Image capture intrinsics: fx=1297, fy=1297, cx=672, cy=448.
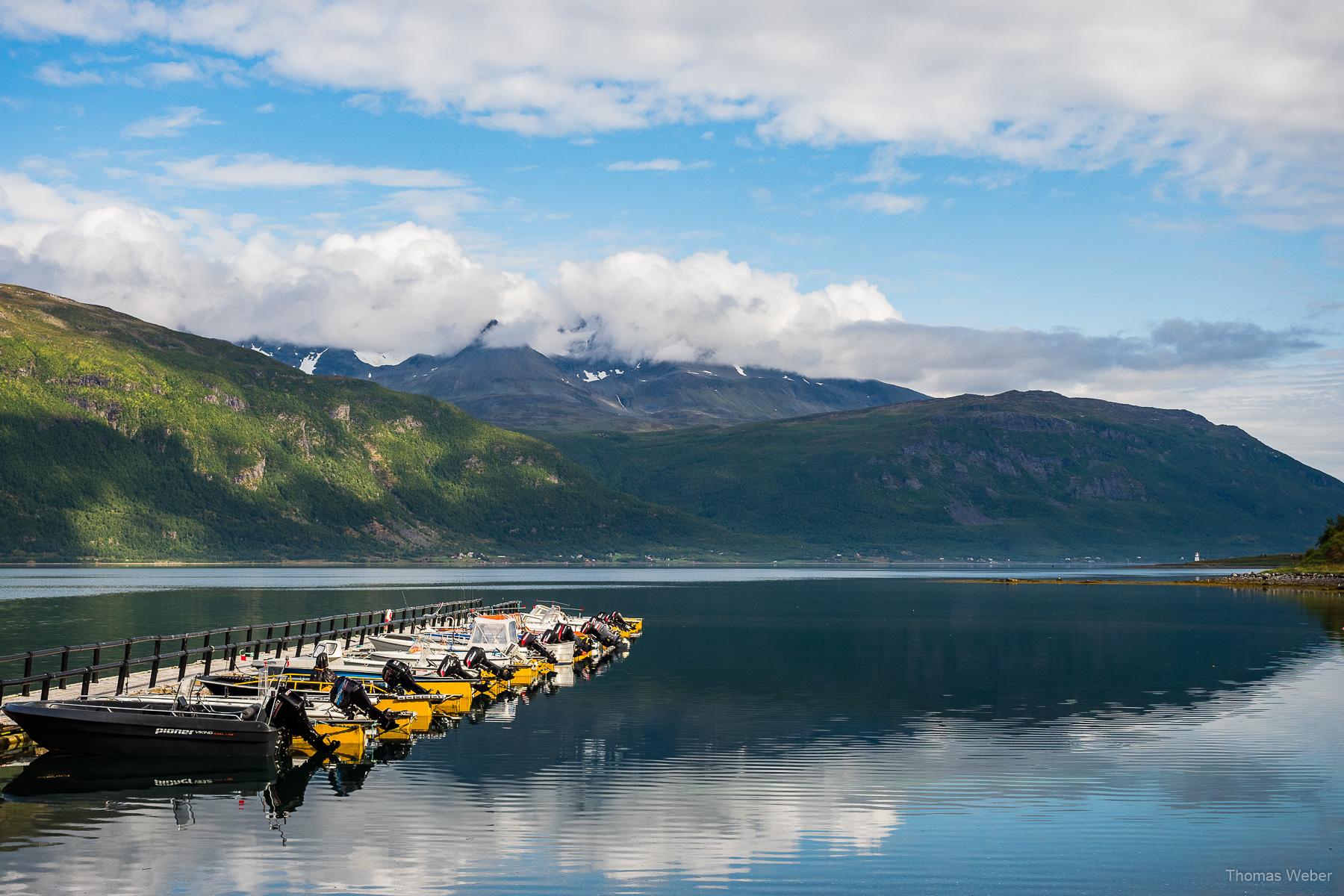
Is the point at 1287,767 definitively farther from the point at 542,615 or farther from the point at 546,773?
the point at 542,615

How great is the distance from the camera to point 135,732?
42750 millimetres

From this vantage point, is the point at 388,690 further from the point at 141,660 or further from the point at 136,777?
the point at 136,777

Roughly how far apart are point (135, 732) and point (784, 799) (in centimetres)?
2145

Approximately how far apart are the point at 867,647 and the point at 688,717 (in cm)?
4312

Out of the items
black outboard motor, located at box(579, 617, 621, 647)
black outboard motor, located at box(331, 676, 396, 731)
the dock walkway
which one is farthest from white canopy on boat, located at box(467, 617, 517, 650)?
black outboard motor, located at box(331, 676, 396, 731)

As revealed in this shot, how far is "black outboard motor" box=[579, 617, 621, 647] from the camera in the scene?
9588cm

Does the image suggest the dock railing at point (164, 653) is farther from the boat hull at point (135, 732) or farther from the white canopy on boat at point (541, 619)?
the white canopy on boat at point (541, 619)

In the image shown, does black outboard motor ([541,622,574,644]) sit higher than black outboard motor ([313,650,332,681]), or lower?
lower

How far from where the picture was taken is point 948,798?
1540 inches

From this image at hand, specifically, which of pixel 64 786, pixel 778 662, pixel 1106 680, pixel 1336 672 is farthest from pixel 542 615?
pixel 64 786

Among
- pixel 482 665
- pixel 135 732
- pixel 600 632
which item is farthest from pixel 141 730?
pixel 600 632

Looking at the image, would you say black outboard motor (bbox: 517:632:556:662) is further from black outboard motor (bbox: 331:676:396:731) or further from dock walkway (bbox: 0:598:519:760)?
black outboard motor (bbox: 331:676:396:731)

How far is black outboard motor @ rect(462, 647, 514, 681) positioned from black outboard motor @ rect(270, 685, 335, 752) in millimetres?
20886

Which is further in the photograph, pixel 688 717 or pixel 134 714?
pixel 688 717
